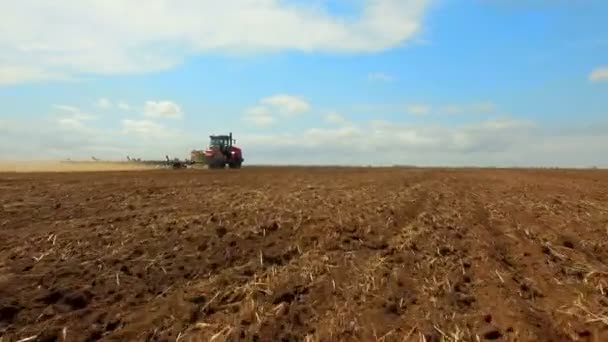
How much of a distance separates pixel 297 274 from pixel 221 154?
149ft

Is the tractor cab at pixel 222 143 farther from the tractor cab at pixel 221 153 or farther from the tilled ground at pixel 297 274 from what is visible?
the tilled ground at pixel 297 274

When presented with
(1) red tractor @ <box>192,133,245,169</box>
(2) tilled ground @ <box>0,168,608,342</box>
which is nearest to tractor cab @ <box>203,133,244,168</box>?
(1) red tractor @ <box>192,133,245,169</box>

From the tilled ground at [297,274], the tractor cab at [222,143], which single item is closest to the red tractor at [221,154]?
the tractor cab at [222,143]

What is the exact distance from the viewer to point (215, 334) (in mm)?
7016

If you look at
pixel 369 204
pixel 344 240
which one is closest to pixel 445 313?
pixel 344 240

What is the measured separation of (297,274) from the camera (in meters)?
9.11

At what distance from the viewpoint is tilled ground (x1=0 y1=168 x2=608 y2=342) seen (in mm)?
7191

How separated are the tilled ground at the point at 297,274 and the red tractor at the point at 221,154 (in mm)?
38155

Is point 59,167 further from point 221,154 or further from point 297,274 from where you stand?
point 297,274

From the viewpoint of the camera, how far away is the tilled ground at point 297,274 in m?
7.19

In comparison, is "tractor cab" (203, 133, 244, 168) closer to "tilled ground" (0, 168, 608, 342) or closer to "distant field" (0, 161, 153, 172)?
"distant field" (0, 161, 153, 172)

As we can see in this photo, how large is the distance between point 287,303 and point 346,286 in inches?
40.8

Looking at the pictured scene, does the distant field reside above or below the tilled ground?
above

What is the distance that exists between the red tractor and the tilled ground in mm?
38155
